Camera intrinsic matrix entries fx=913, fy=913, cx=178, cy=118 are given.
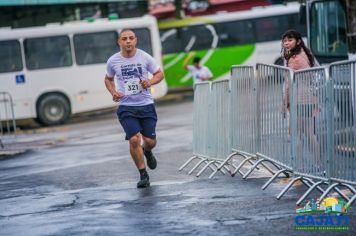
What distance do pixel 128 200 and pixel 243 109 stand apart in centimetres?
213

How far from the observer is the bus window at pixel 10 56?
27648 mm

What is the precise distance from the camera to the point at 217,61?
3422cm

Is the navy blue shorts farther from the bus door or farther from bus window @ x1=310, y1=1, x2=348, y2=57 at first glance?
the bus door

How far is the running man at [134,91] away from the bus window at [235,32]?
23.4 m

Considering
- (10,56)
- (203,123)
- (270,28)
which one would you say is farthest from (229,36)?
(203,123)

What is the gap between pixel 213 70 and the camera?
33969mm

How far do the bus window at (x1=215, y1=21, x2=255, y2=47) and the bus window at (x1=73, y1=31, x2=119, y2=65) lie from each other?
6558mm

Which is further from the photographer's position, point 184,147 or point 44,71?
point 44,71

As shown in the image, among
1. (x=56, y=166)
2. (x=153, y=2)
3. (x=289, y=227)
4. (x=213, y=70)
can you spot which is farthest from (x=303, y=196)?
(x=153, y=2)

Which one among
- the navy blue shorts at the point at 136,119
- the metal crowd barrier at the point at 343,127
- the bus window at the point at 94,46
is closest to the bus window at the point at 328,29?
the navy blue shorts at the point at 136,119

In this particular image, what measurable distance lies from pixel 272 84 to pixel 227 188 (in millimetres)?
1327

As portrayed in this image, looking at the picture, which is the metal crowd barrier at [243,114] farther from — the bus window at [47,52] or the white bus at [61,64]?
the bus window at [47,52]

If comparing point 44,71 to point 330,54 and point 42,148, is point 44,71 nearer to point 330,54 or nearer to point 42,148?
point 42,148

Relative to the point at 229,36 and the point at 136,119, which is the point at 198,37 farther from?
the point at 136,119
